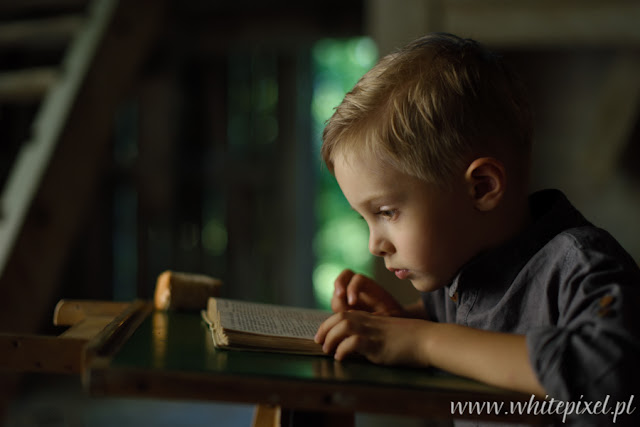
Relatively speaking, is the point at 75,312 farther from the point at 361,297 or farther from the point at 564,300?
the point at 564,300

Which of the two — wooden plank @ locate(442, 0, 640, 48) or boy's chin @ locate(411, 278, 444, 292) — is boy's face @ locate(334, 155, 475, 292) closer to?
boy's chin @ locate(411, 278, 444, 292)

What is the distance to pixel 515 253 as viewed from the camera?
3.38 feet

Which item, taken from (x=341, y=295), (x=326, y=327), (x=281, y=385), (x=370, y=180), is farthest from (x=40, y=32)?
(x=281, y=385)

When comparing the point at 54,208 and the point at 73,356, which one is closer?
the point at 73,356

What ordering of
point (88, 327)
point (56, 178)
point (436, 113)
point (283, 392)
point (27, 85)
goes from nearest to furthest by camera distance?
point (283, 392) < point (436, 113) < point (88, 327) < point (56, 178) < point (27, 85)

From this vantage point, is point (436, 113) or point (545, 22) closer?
point (436, 113)

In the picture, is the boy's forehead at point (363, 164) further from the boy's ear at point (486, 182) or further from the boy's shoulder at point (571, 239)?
the boy's shoulder at point (571, 239)

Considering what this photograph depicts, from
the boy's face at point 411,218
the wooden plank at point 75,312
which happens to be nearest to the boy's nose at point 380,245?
the boy's face at point 411,218

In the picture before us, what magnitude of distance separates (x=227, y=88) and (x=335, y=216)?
112 cm

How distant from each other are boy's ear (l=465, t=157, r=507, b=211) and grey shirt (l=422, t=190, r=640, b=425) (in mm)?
84

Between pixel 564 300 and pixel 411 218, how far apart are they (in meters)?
0.27

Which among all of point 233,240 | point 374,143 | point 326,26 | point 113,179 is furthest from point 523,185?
point 113,179

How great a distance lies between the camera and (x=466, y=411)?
0.74 metres

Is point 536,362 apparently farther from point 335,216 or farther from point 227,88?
point 227,88
